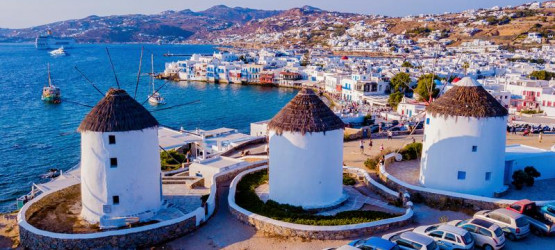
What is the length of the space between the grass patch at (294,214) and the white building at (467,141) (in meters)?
5.01

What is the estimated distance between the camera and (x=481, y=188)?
20.1 m

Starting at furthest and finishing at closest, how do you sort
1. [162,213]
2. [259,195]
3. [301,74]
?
[301,74] < [259,195] < [162,213]

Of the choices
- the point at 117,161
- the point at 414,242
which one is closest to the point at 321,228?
the point at 414,242

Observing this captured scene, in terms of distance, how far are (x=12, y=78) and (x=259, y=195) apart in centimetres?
10859

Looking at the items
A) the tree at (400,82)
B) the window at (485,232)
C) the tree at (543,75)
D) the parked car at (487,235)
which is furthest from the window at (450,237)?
the tree at (543,75)

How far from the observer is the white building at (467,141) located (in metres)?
19.6

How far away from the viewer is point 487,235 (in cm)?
1403

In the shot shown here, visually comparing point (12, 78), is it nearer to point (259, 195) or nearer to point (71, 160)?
point (71, 160)

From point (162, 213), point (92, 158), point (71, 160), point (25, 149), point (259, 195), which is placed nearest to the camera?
point (92, 158)

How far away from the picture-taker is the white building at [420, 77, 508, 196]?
771 inches

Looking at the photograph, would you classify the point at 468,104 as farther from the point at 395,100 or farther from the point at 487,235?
the point at 395,100

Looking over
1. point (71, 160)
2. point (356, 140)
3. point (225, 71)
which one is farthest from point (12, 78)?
point (356, 140)

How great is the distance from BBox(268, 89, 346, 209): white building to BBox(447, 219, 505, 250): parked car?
5.77m

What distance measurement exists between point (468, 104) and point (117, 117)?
14903 mm
